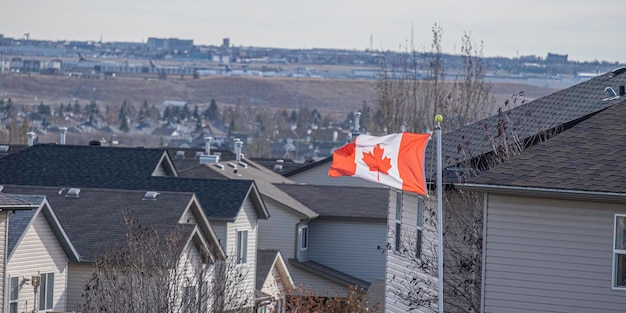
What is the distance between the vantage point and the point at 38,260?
114 feet

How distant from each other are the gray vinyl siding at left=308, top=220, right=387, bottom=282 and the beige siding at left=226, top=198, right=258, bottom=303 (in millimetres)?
8105

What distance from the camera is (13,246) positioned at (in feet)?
110

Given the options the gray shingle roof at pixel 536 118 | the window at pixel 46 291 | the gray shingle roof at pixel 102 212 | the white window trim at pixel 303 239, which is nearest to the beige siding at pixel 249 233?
the gray shingle roof at pixel 102 212

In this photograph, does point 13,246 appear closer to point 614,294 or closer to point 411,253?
point 411,253

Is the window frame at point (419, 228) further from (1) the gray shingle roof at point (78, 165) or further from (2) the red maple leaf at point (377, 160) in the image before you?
(1) the gray shingle roof at point (78, 165)

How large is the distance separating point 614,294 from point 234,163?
33.8 metres

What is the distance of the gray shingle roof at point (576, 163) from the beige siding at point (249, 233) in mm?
18120

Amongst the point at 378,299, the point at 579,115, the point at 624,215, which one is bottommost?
the point at 378,299

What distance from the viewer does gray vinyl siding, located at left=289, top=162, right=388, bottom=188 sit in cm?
6294

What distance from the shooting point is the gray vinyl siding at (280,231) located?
52.2 meters

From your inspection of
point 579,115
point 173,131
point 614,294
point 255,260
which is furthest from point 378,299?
point 173,131

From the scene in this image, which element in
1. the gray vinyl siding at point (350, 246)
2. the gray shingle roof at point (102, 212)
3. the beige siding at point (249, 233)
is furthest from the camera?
the gray vinyl siding at point (350, 246)

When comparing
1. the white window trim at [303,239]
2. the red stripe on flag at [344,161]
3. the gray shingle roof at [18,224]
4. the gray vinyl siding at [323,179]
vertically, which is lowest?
the white window trim at [303,239]

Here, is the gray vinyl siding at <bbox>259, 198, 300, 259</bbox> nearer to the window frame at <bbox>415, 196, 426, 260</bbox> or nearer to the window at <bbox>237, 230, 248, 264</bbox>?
the window at <bbox>237, 230, 248, 264</bbox>
